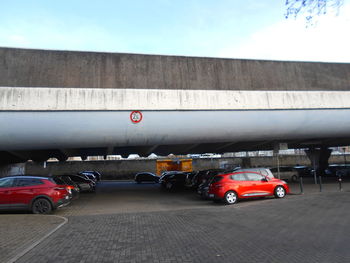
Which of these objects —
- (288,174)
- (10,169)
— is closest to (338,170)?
(288,174)

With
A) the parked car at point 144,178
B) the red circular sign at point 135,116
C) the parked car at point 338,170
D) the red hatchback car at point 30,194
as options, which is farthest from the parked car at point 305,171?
the red hatchback car at point 30,194

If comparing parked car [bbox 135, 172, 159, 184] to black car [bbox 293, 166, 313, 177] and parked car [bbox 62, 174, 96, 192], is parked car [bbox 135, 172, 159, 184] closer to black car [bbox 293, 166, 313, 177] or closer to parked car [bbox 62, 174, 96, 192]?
parked car [bbox 62, 174, 96, 192]

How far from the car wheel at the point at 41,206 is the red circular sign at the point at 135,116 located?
15.3ft

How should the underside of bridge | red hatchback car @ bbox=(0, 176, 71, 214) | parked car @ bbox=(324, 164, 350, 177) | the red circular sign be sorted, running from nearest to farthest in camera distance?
red hatchback car @ bbox=(0, 176, 71, 214)
the red circular sign
the underside of bridge
parked car @ bbox=(324, 164, 350, 177)

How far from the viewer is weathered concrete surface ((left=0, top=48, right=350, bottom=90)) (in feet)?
37.5

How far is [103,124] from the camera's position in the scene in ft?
37.9

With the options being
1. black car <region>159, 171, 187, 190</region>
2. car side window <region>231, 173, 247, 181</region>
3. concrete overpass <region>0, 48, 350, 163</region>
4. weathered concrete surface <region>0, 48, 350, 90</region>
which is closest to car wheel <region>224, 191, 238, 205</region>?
car side window <region>231, 173, 247, 181</region>

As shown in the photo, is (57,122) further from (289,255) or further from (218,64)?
(289,255)

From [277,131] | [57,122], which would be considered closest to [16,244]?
[57,122]

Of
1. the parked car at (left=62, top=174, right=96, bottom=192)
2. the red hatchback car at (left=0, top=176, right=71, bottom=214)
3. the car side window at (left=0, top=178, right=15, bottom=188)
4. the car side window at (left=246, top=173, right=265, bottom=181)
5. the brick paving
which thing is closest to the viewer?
the brick paving

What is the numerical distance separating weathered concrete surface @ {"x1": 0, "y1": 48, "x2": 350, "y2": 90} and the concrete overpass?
5cm

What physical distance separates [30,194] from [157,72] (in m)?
7.46

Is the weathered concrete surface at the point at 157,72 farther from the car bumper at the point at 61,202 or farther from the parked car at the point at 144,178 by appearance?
the parked car at the point at 144,178

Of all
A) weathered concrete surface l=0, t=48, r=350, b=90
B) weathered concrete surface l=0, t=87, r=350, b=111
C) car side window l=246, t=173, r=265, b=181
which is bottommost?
car side window l=246, t=173, r=265, b=181
